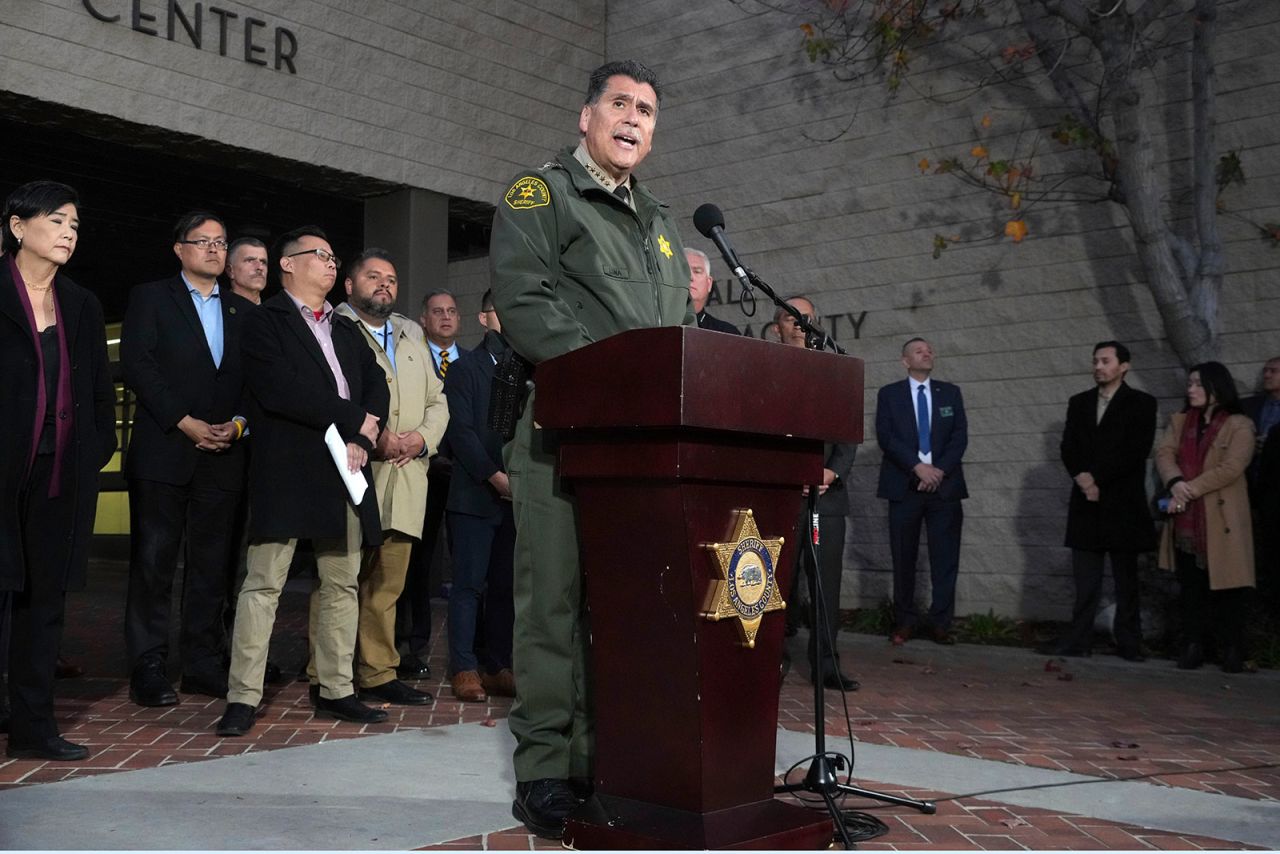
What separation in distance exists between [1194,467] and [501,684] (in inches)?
185

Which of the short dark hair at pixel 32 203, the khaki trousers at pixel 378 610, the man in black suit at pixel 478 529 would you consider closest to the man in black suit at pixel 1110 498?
the man in black suit at pixel 478 529

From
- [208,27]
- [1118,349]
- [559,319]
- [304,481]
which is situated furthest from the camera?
[208,27]

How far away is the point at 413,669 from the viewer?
21.6 feet

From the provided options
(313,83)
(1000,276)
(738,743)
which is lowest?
(738,743)

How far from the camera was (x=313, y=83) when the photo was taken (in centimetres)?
977

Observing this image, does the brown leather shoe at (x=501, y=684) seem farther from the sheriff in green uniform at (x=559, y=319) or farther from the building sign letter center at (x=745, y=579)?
the building sign letter center at (x=745, y=579)

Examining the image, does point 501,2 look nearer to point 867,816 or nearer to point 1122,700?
point 1122,700

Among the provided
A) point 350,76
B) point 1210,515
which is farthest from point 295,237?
point 1210,515

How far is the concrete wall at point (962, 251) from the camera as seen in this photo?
858 cm

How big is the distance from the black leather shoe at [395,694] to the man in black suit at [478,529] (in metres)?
0.25

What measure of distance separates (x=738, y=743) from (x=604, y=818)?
36cm

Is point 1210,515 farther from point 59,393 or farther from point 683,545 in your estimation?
point 59,393

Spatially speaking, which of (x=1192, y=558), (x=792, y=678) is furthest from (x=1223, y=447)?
(x=792, y=678)

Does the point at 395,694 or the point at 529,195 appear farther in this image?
the point at 395,694
